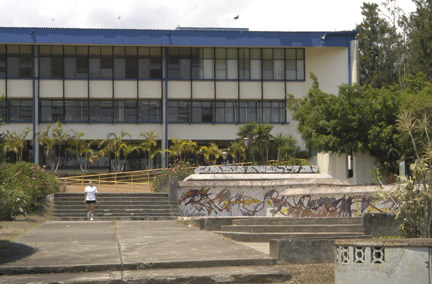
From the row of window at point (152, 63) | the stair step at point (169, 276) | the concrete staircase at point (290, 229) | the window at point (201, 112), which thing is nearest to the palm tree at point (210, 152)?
the window at point (201, 112)

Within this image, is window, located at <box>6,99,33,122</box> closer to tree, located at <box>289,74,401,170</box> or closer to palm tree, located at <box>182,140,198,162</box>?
palm tree, located at <box>182,140,198,162</box>

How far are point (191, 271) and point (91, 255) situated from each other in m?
2.20

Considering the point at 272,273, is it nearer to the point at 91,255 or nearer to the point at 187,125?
the point at 91,255

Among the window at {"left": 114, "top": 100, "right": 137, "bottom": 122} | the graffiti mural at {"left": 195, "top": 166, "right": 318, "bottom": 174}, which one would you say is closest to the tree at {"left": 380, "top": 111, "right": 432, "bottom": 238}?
the graffiti mural at {"left": 195, "top": 166, "right": 318, "bottom": 174}

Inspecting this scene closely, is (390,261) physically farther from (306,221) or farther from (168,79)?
(168,79)

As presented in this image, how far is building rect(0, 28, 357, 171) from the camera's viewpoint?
47500 millimetres

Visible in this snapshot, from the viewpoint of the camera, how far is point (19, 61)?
157 ft

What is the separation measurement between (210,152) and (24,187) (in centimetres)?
2218

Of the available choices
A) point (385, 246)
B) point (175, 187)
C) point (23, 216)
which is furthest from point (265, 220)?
point (175, 187)

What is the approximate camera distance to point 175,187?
95.2 feet

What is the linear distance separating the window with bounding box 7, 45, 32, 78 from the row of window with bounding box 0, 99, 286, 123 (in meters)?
2.02

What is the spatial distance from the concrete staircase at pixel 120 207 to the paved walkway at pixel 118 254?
11.3 m

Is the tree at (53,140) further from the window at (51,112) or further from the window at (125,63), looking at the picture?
the window at (125,63)

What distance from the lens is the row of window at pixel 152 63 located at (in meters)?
48.1
